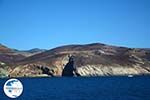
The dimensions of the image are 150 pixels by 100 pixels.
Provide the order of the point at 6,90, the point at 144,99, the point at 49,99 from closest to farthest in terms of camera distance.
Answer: the point at 6,90, the point at 144,99, the point at 49,99

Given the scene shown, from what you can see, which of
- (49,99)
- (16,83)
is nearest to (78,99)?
(49,99)

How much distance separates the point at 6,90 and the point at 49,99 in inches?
1633

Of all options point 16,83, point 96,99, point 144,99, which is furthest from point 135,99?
point 16,83

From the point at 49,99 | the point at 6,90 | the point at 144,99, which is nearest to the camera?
the point at 6,90

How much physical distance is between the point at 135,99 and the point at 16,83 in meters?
39.1

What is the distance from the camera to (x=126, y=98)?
53750mm

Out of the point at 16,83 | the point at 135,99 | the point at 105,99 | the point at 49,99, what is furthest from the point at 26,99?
the point at 16,83

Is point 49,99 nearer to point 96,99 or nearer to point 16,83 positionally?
point 96,99

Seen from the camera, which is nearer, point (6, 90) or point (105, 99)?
point (6, 90)

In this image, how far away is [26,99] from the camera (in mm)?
52812

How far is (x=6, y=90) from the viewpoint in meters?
13.7

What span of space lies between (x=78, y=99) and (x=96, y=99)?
2.44m

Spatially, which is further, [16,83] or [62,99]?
[62,99]

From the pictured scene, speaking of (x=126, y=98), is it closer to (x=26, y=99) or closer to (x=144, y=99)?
(x=144, y=99)
